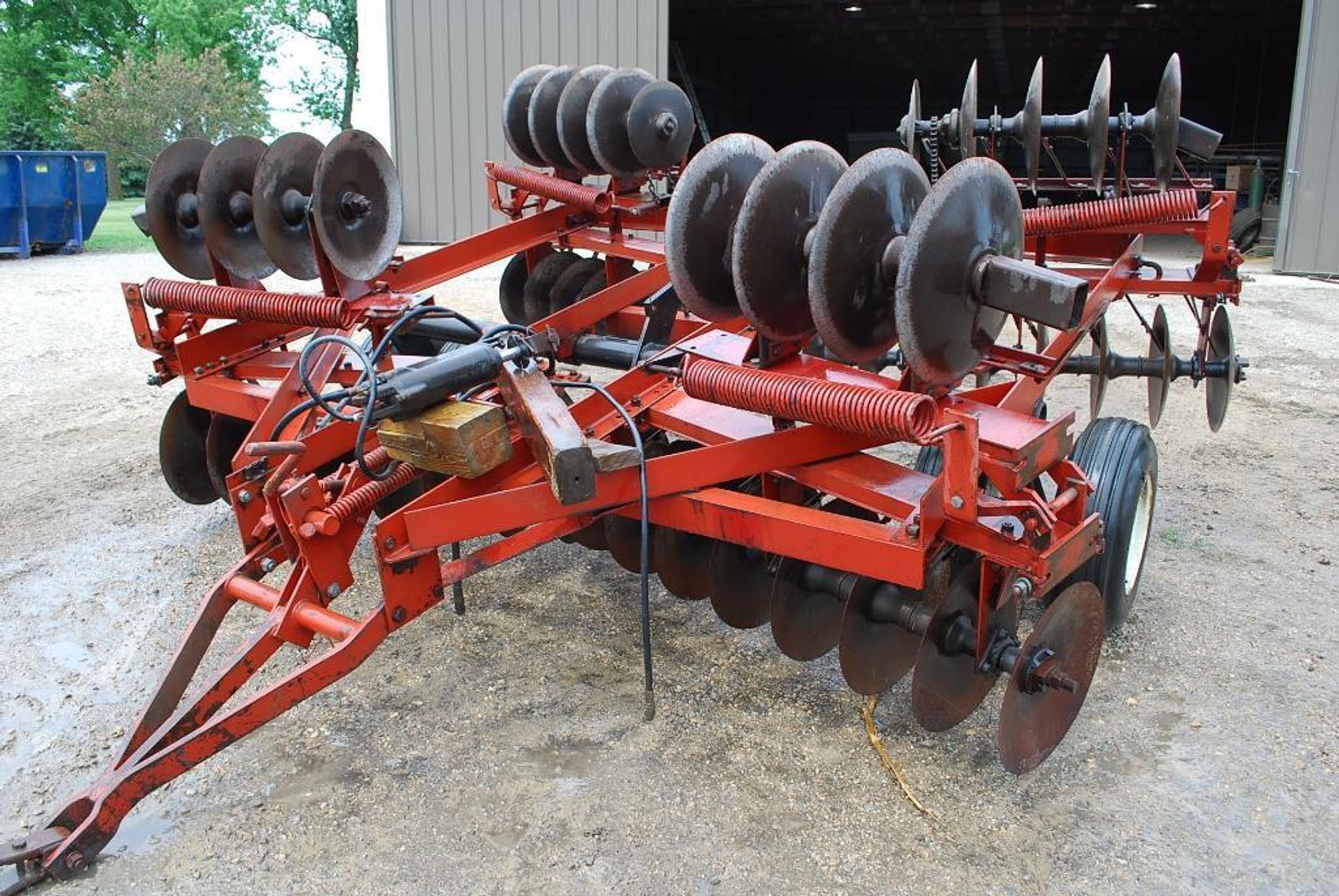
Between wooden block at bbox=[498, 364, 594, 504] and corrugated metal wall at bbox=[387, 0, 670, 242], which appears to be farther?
corrugated metal wall at bbox=[387, 0, 670, 242]

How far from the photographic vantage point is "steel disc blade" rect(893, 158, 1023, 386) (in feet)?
7.30

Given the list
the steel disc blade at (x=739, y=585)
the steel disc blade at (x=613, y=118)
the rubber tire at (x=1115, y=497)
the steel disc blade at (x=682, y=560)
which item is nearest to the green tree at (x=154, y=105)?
the steel disc blade at (x=613, y=118)

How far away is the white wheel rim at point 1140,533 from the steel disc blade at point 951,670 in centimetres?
90

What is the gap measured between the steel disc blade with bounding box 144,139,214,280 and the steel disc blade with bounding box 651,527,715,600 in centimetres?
212

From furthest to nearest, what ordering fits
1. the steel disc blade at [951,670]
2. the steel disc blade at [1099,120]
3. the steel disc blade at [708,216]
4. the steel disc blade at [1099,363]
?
1. the steel disc blade at [1099,363]
2. the steel disc blade at [1099,120]
3. the steel disc blade at [708,216]
4. the steel disc blade at [951,670]

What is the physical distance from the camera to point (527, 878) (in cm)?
223

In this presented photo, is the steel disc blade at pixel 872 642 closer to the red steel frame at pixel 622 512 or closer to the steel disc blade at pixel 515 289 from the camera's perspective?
the red steel frame at pixel 622 512

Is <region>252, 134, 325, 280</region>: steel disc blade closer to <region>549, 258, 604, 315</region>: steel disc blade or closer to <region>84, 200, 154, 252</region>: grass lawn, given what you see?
<region>549, 258, 604, 315</region>: steel disc blade

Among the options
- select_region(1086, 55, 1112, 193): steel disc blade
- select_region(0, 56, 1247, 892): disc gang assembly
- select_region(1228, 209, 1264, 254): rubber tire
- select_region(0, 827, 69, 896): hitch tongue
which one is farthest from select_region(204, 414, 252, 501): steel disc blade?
select_region(1228, 209, 1264, 254): rubber tire

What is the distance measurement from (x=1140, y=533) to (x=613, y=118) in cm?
283

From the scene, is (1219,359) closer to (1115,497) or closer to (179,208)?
(1115,497)

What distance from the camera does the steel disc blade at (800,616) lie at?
9.37 ft

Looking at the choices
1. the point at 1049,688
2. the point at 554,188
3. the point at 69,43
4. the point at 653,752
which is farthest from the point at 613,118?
the point at 69,43

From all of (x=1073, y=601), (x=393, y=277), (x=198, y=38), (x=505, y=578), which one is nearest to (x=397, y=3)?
(x=393, y=277)
